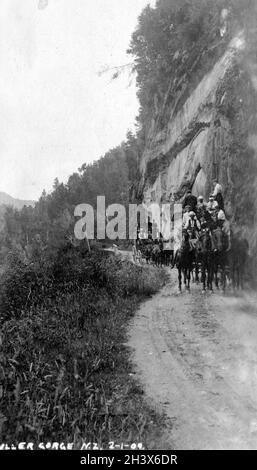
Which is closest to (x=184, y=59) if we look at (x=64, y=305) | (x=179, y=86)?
(x=179, y=86)

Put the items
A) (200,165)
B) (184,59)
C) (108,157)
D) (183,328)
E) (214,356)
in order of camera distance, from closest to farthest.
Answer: (214,356) < (183,328) < (200,165) < (184,59) < (108,157)

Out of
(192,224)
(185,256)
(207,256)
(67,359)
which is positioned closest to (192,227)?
(192,224)

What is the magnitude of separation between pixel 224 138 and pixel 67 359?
47.8 ft

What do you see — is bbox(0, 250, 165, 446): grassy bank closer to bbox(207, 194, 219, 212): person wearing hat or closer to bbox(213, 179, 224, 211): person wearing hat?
bbox(207, 194, 219, 212): person wearing hat

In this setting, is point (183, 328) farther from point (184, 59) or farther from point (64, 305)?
point (184, 59)

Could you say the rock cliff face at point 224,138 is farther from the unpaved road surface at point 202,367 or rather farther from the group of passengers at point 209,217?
the unpaved road surface at point 202,367

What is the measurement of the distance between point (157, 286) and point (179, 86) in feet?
51.1

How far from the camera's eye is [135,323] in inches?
440

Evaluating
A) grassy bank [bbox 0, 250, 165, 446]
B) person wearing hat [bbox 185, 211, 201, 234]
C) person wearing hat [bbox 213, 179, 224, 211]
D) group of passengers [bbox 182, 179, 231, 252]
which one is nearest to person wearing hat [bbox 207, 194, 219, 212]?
group of passengers [bbox 182, 179, 231, 252]

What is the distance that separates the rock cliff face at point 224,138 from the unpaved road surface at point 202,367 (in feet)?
19.4

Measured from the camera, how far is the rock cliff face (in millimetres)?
17219

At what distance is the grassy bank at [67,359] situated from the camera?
546 cm

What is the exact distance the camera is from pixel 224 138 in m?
19.3

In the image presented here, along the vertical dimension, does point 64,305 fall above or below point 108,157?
below
